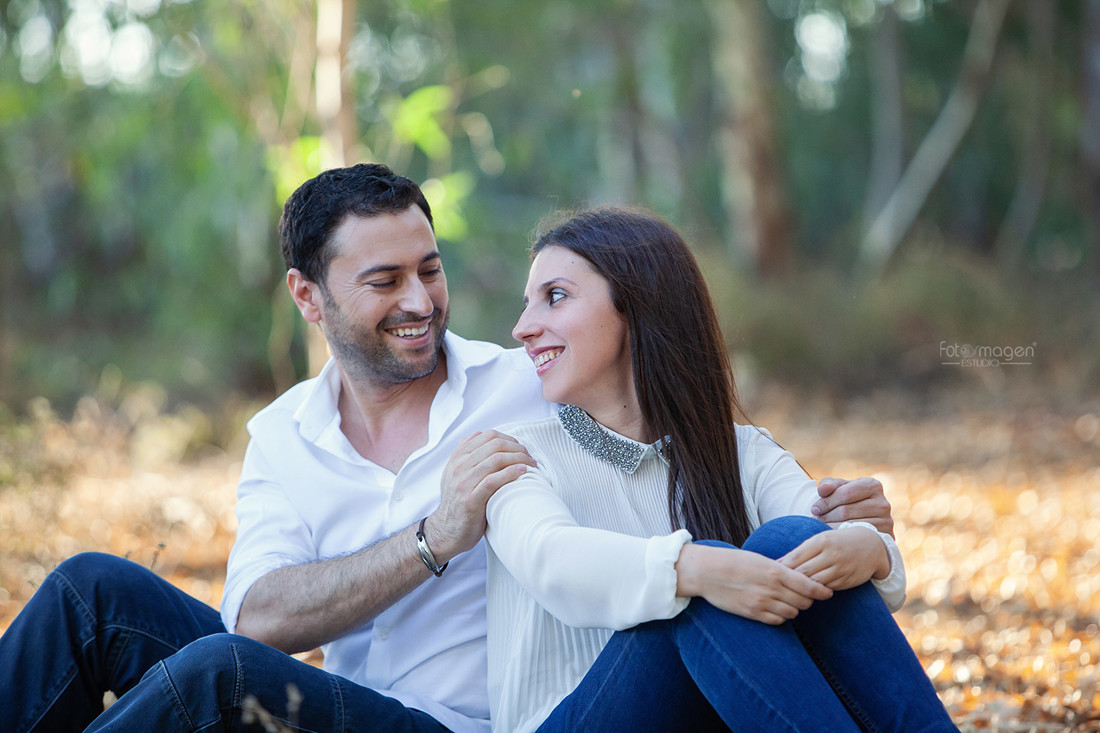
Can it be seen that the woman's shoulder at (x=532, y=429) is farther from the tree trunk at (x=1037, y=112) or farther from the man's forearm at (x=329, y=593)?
the tree trunk at (x=1037, y=112)

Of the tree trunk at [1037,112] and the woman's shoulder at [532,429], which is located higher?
the tree trunk at [1037,112]

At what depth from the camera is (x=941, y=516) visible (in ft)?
18.5

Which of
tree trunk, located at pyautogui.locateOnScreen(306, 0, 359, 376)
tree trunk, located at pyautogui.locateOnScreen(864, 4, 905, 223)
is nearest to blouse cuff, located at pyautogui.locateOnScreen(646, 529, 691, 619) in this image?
tree trunk, located at pyautogui.locateOnScreen(306, 0, 359, 376)

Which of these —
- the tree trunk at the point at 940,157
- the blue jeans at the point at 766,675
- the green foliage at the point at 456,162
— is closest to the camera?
the blue jeans at the point at 766,675

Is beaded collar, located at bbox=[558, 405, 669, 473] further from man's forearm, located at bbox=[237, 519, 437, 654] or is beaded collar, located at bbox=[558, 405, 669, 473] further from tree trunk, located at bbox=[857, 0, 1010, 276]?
tree trunk, located at bbox=[857, 0, 1010, 276]

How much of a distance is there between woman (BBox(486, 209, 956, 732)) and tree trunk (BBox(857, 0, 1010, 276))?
30.5 ft

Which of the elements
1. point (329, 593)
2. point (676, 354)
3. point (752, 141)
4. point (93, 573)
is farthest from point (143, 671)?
point (752, 141)

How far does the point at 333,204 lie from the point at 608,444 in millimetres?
985

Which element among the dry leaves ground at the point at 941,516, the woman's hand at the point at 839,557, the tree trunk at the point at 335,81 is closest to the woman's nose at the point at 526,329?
the woman's hand at the point at 839,557

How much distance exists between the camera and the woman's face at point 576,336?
229 centimetres

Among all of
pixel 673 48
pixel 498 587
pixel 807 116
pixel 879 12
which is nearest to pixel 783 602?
pixel 498 587

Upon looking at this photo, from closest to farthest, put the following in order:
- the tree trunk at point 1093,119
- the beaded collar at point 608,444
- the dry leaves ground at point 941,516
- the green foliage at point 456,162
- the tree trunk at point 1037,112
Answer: the beaded collar at point 608,444
the dry leaves ground at point 941,516
the green foliage at point 456,162
the tree trunk at point 1093,119
the tree trunk at point 1037,112

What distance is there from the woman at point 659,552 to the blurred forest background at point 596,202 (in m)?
0.40

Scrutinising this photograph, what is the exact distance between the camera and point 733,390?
2.41 metres
